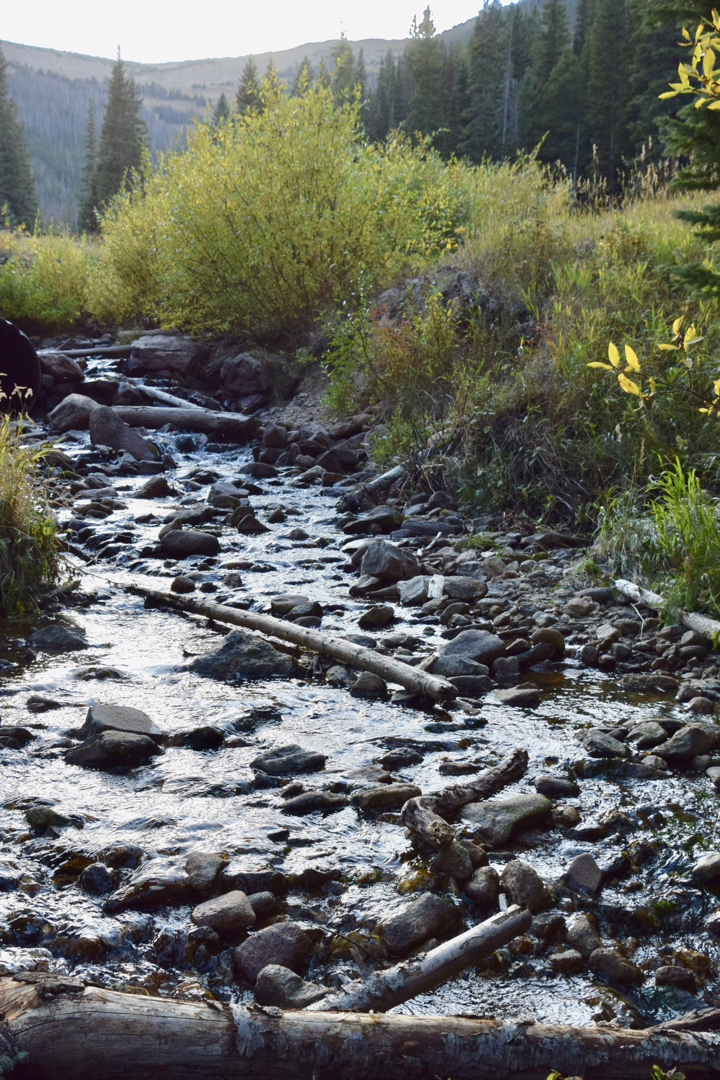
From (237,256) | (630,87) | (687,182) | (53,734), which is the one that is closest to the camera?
(53,734)

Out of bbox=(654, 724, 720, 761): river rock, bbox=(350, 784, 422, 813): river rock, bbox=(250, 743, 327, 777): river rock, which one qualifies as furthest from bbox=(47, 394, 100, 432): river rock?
bbox=(654, 724, 720, 761): river rock

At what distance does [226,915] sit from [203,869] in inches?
8.9

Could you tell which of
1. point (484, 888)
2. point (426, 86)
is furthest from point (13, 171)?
point (484, 888)

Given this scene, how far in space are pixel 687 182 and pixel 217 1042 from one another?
7057 millimetres

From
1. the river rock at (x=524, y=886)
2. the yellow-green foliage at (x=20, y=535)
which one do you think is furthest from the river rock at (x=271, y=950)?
the yellow-green foliage at (x=20, y=535)

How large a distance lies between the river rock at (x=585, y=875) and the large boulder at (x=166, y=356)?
1243cm

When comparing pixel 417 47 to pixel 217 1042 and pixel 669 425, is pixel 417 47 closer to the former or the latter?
pixel 669 425

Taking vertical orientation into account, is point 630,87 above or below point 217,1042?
above

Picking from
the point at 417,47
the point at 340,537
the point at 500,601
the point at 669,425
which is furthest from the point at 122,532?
the point at 417,47

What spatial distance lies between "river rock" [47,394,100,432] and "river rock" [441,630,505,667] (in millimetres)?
8220

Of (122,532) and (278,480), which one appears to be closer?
(122,532)

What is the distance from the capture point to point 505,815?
8.84 feet

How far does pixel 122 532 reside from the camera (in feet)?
21.9

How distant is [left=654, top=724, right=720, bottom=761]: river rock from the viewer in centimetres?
307
